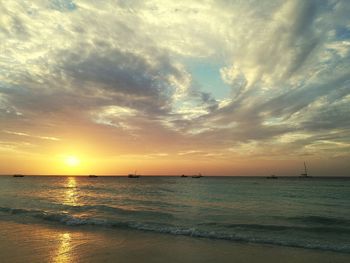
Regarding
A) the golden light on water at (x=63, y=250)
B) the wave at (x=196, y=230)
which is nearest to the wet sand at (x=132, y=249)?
the golden light on water at (x=63, y=250)

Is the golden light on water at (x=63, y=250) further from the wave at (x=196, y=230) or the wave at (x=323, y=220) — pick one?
the wave at (x=323, y=220)

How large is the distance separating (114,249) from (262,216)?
16546 millimetres

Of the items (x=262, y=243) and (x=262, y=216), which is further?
(x=262, y=216)

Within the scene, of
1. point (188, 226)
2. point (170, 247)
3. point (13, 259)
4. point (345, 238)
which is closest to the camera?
point (13, 259)

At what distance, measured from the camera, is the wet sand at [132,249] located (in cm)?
1197

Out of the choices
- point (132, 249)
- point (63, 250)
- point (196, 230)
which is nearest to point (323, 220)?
point (196, 230)

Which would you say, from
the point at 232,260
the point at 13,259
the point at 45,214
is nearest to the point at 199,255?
the point at 232,260

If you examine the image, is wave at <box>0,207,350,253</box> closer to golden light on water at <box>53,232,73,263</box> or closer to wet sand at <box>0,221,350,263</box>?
wet sand at <box>0,221,350,263</box>

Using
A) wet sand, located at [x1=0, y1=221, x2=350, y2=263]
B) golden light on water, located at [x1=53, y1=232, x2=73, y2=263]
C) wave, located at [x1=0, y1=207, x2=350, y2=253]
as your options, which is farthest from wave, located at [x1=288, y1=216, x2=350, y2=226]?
golden light on water, located at [x1=53, y1=232, x2=73, y2=263]

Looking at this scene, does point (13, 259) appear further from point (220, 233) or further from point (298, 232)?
point (298, 232)

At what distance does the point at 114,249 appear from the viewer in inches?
528

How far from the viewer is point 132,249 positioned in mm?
13500

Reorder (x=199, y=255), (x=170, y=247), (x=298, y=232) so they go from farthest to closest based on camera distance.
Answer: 1. (x=298, y=232)
2. (x=170, y=247)
3. (x=199, y=255)

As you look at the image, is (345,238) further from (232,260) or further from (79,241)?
(79,241)
